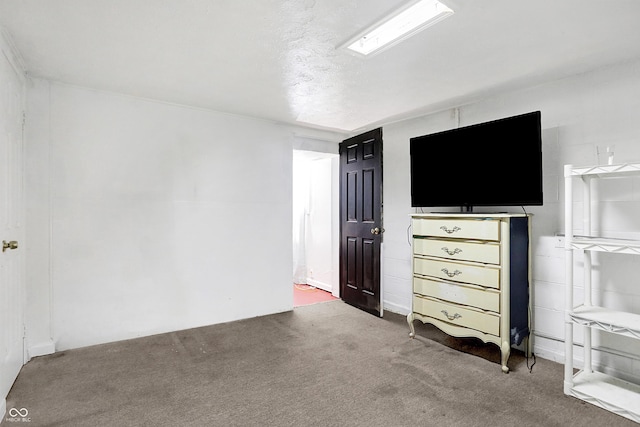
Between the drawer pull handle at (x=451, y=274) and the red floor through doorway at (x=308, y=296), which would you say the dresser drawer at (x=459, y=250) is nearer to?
the drawer pull handle at (x=451, y=274)

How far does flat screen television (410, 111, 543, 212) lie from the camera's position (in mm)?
2520

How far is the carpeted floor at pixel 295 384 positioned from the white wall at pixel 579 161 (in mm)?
424

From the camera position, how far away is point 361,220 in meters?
3.95

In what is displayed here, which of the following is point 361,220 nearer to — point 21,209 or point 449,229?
point 449,229

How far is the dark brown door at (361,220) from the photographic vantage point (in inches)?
146

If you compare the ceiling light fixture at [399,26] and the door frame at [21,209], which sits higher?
the ceiling light fixture at [399,26]

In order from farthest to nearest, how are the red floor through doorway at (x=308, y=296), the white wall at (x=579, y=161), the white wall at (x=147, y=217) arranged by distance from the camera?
1. the red floor through doorway at (x=308, y=296)
2. the white wall at (x=147, y=217)
3. the white wall at (x=579, y=161)

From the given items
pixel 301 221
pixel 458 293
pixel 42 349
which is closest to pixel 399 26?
pixel 458 293

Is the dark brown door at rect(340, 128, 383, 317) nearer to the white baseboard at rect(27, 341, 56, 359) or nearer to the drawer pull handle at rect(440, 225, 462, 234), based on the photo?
the drawer pull handle at rect(440, 225, 462, 234)

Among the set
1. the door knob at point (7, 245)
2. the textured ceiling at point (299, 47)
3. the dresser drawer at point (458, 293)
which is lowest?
the dresser drawer at point (458, 293)

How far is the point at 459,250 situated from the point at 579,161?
1.11 meters

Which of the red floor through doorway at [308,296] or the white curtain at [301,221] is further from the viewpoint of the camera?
the white curtain at [301,221]

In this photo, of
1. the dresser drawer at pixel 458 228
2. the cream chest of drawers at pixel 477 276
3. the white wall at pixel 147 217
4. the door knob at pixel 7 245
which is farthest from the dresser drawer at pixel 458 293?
the door knob at pixel 7 245

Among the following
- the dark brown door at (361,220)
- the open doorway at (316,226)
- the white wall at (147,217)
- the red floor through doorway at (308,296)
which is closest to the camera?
the white wall at (147,217)
